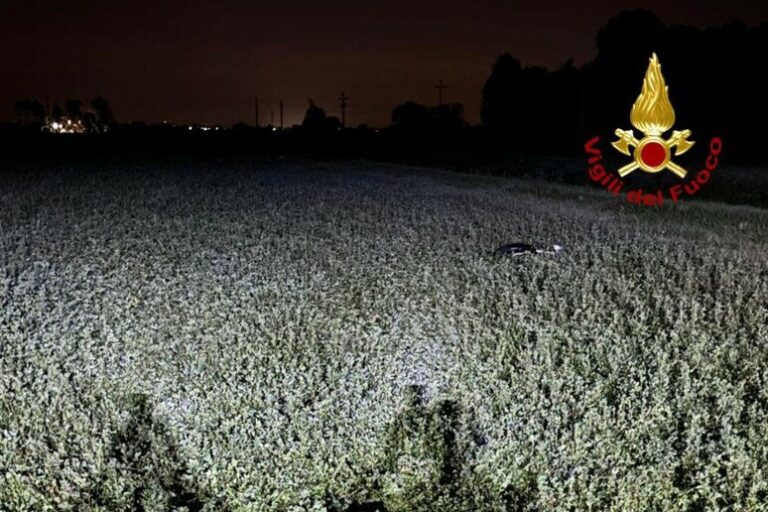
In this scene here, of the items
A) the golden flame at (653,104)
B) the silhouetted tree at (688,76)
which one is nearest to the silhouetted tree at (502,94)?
the silhouetted tree at (688,76)

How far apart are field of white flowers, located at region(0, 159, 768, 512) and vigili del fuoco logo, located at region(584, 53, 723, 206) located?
503cm

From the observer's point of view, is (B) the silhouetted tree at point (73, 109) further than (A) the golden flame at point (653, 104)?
Yes

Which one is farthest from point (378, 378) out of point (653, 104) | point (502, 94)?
point (502, 94)

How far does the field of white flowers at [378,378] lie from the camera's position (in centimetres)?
397

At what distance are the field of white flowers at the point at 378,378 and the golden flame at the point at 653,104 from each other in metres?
4.92

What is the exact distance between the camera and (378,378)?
16.4ft

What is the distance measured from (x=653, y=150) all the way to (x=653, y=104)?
13.6ft

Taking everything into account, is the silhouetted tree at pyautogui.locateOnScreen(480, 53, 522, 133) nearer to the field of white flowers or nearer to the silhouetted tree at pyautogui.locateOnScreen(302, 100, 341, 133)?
the silhouetted tree at pyautogui.locateOnScreen(302, 100, 341, 133)

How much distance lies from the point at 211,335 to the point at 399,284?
211cm

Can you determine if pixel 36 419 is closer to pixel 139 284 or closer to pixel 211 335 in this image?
pixel 211 335

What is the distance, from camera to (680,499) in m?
3.73

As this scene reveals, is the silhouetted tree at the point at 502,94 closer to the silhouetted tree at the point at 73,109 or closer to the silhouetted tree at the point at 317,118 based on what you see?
the silhouetted tree at the point at 317,118

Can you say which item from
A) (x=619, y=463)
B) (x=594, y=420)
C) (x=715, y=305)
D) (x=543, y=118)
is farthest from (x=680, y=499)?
(x=543, y=118)

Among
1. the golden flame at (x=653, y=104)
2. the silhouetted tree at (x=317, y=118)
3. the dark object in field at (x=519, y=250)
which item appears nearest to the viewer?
the dark object in field at (x=519, y=250)
